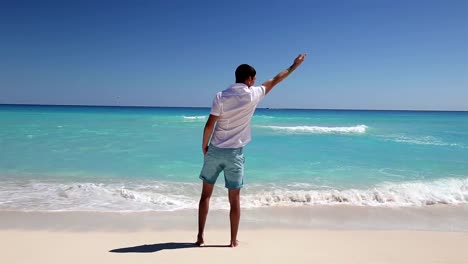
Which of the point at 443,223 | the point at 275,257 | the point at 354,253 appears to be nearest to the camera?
the point at 275,257

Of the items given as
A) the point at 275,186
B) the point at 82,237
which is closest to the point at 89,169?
the point at 275,186

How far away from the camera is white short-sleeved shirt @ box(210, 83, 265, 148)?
3281mm

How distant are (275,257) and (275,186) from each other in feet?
14.9

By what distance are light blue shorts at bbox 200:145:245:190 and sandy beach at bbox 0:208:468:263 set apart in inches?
26.4

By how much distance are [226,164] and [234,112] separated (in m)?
0.50

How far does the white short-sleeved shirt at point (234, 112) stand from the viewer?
10.8 feet

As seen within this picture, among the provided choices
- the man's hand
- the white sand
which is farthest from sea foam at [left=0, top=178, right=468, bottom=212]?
Result: the man's hand

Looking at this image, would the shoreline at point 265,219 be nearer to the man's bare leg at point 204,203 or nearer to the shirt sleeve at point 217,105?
the man's bare leg at point 204,203

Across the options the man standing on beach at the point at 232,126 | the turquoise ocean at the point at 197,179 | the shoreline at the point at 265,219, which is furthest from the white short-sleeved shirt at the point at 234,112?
the turquoise ocean at the point at 197,179

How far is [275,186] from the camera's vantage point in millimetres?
7828

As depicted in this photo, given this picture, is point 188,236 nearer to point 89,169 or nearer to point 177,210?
point 177,210

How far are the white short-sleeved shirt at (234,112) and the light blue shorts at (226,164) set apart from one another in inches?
2.2

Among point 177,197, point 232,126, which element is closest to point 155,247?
point 232,126

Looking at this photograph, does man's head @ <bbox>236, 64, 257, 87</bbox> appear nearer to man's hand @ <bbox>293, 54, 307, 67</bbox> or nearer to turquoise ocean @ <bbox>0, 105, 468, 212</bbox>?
man's hand @ <bbox>293, 54, 307, 67</bbox>
